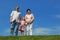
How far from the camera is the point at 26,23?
20188 mm

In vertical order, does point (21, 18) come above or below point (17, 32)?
above

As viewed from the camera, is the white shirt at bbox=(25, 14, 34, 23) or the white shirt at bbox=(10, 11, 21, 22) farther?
the white shirt at bbox=(25, 14, 34, 23)

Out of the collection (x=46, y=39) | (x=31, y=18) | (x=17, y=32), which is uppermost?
(x=31, y=18)

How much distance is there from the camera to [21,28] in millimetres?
20703

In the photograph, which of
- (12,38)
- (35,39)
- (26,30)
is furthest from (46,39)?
(26,30)

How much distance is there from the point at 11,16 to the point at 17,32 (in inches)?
57.6

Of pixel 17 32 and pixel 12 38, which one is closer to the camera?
pixel 12 38

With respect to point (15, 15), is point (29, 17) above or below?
below

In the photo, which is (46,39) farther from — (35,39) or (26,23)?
(26,23)

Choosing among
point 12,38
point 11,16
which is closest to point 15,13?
point 11,16

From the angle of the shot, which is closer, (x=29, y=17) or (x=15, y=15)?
(x=15, y=15)

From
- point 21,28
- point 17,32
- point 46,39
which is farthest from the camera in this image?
point 21,28

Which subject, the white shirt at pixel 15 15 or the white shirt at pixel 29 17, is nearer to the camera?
the white shirt at pixel 15 15

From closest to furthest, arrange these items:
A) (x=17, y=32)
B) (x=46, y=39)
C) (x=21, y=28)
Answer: (x=46, y=39) < (x=17, y=32) < (x=21, y=28)
